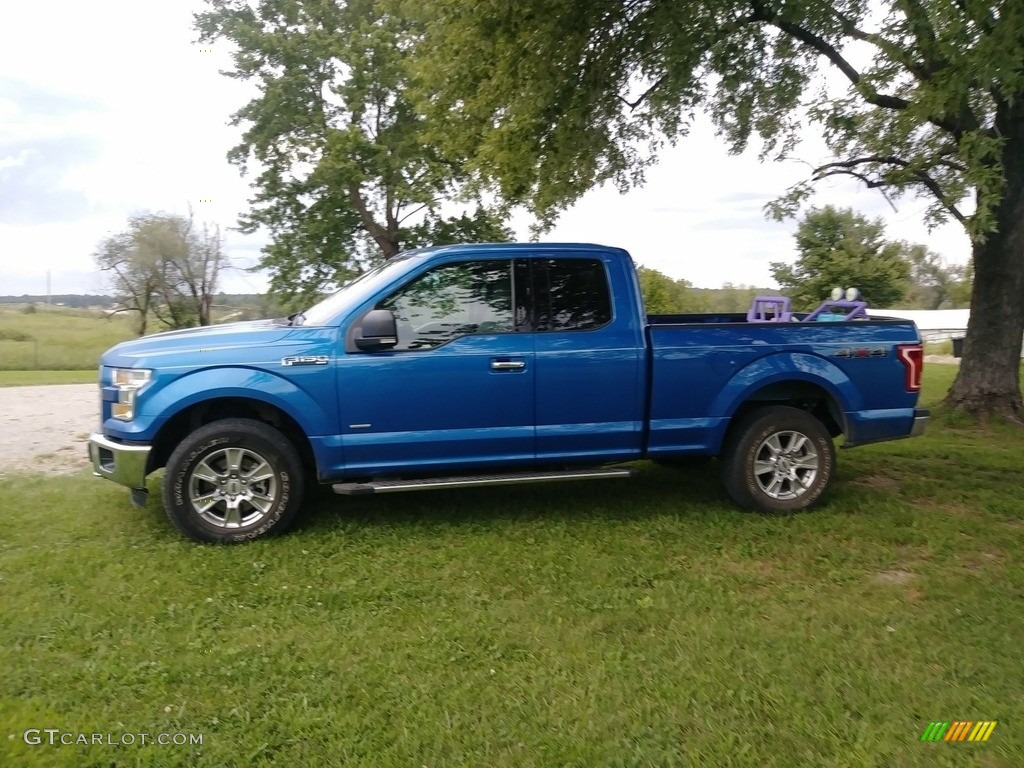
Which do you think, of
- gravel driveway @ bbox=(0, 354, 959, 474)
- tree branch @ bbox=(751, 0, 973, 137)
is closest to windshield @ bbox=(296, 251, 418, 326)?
gravel driveway @ bbox=(0, 354, 959, 474)

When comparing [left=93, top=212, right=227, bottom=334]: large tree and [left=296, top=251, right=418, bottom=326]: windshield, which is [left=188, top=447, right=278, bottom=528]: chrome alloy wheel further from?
[left=93, top=212, right=227, bottom=334]: large tree

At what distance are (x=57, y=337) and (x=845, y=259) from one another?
35.6 m

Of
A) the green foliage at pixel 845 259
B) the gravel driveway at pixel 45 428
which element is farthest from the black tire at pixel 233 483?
the green foliage at pixel 845 259

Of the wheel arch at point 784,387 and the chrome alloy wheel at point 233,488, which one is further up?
the wheel arch at point 784,387

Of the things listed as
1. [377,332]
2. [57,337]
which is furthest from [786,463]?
[57,337]

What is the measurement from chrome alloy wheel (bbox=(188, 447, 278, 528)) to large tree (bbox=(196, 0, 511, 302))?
18000 mm

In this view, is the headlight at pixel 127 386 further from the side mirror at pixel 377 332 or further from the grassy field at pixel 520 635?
the side mirror at pixel 377 332

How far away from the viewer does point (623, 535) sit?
5.17 meters

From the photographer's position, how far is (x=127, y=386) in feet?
16.1

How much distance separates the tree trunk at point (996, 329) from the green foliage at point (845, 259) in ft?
95.4

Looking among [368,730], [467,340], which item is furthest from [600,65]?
[368,730]

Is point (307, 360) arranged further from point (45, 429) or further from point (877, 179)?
point (877, 179)

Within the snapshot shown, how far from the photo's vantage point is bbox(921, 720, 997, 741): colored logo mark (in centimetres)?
289

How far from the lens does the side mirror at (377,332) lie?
4840 mm
